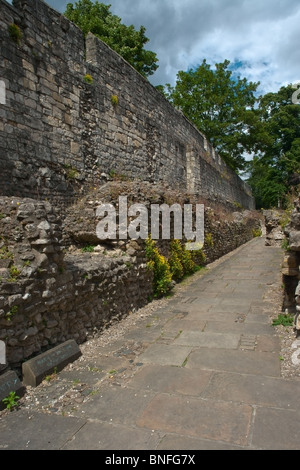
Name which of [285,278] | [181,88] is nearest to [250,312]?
[285,278]

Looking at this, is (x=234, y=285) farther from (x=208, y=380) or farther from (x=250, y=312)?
(x=208, y=380)

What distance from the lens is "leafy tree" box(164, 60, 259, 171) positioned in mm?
23875

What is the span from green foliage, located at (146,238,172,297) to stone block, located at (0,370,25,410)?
11.7 feet

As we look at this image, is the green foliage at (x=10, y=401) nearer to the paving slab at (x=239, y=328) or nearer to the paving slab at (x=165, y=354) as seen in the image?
the paving slab at (x=165, y=354)

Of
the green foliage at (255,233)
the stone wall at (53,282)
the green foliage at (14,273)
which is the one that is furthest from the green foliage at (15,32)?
the green foliage at (255,233)

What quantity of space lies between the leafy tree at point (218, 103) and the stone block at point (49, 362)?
72.8 ft

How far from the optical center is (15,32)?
670cm

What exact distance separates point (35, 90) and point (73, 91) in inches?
54.6

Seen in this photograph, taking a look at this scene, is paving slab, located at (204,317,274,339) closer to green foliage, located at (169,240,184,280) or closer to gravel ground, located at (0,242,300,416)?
gravel ground, located at (0,242,300,416)

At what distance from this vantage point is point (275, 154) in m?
28.6

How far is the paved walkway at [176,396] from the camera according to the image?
251cm

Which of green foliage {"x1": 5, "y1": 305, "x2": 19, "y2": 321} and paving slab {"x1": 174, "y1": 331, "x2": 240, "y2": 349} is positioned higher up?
green foliage {"x1": 5, "y1": 305, "x2": 19, "y2": 321}

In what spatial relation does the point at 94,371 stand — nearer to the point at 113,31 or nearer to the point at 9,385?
the point at 9,385

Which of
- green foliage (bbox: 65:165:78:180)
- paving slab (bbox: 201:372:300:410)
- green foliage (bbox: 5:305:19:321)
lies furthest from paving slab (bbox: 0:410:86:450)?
green foliage (bbox: 65:165:78:180)
